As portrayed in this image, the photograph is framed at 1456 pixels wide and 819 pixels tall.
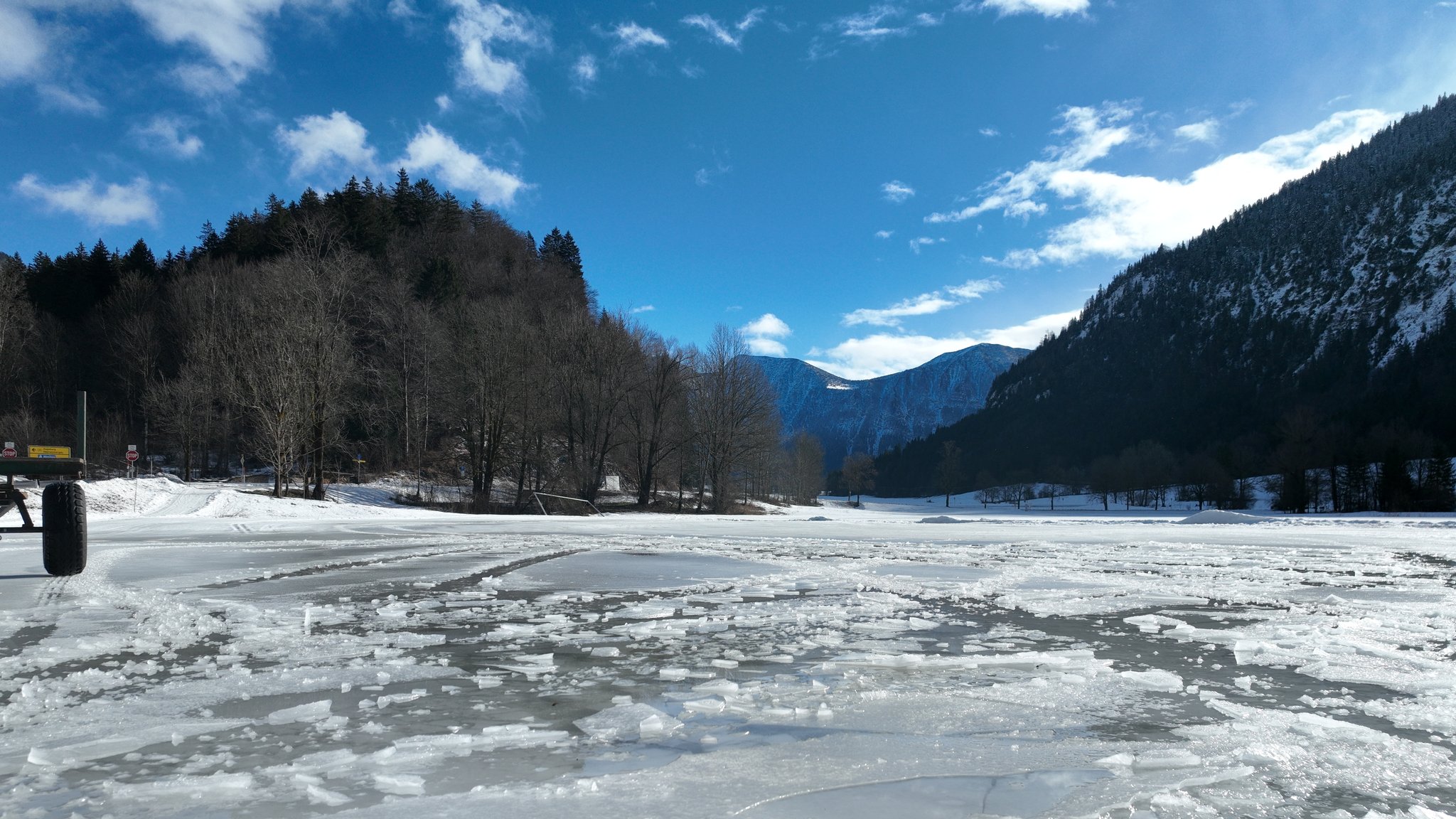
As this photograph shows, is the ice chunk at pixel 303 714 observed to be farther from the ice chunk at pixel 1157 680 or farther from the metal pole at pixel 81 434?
the metal pole at pixel 81 434

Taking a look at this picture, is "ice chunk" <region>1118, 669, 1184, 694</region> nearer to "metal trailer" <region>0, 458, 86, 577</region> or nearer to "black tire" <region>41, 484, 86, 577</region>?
"metal trailer" <region>0, 458, 86, 577</region>

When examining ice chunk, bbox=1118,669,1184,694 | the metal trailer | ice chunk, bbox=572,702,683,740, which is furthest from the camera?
the metal trailer

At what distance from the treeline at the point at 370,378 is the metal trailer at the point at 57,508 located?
23984 mm

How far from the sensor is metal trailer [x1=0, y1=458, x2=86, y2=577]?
762cm

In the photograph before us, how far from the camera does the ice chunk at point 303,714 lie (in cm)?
347

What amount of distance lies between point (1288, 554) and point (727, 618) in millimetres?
13507

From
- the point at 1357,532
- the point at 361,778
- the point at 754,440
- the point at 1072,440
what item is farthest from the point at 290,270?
the point at 1072,440

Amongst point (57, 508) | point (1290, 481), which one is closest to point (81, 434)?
point (57, 508)

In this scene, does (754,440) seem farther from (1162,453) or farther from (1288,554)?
(1162,453)

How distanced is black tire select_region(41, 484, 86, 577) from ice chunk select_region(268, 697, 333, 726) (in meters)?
6.40

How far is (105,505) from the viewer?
23.8m

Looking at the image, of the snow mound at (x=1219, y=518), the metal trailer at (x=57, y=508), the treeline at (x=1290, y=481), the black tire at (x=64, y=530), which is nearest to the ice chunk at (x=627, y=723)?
the metal trailer at (x=57, y=508)

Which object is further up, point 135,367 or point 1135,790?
point 135,367

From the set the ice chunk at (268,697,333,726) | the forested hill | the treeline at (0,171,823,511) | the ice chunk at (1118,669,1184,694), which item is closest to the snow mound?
the treeline at (0,171,823,511)
